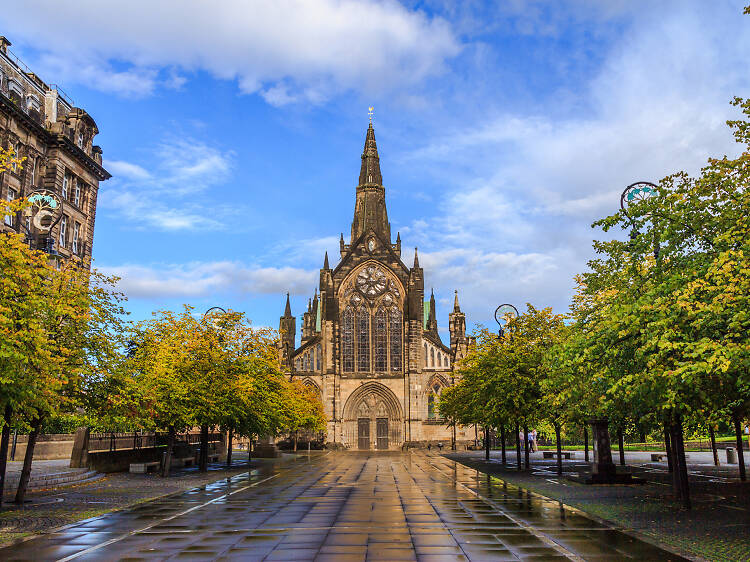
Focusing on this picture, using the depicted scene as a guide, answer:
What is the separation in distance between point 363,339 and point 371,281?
7076 mm

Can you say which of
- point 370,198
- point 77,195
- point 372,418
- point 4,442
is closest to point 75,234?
point 77,195

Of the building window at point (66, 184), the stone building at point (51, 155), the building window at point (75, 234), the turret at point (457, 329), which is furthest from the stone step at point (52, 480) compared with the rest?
the turret at point (457, 329)

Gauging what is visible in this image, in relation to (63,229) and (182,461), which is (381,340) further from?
(182,461)

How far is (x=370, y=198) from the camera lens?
Answer: 294 ft

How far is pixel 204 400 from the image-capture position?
101 feet

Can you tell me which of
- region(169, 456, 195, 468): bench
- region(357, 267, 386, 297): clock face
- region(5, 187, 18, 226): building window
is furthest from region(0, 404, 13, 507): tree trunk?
region(357, 267, 386, 297): clock face

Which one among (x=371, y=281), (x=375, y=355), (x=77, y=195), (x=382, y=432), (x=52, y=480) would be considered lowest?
(x=52, y=480)

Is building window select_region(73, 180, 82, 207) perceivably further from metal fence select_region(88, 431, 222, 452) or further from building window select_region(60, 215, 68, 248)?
metal fence select_region(88, 431, 222, 452)

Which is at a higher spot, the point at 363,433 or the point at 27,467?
the point at 363,433

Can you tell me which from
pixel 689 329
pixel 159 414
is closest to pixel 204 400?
pixel 159 414

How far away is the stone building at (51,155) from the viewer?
41.3 meters

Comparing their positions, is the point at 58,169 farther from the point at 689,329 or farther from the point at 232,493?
the point at 689,329

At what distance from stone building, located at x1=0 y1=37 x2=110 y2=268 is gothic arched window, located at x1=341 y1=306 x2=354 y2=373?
3503 cm

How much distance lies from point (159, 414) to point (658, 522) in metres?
21.8
